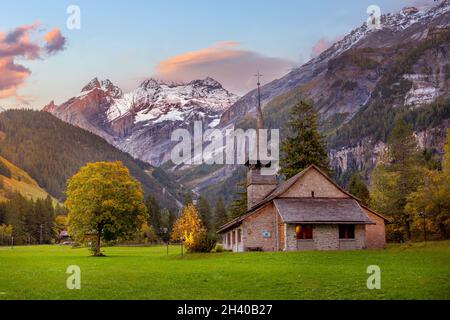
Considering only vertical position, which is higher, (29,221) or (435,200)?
(435,200)

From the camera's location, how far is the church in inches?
2238

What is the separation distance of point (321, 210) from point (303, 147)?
2410 centimetres

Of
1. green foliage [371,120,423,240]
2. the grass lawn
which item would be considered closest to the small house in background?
green foliage [371,120,423,240]

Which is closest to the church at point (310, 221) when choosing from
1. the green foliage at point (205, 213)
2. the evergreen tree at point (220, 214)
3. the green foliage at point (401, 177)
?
the green foliage at point (401, 177)

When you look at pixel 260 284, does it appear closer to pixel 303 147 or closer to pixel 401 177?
pixel 401 177

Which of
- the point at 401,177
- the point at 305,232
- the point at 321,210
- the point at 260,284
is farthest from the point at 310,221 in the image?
the point at 260,284

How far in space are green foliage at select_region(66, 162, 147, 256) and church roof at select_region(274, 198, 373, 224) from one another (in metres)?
18.8

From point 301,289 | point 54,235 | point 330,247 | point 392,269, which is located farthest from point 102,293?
point 54,235

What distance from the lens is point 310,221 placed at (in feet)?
183

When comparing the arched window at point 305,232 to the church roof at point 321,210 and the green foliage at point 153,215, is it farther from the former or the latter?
the green foliage at point 153,215
